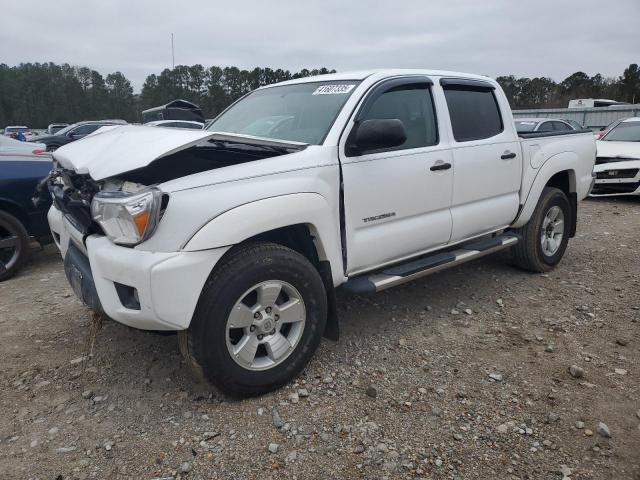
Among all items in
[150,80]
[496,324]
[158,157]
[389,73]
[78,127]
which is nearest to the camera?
[158,157]

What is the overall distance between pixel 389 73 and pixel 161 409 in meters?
2.71

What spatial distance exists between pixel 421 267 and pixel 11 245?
416 centimetres

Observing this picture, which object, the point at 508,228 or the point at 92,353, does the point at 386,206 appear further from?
the point at 92,353

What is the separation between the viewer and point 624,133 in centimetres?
998

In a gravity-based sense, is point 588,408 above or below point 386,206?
below

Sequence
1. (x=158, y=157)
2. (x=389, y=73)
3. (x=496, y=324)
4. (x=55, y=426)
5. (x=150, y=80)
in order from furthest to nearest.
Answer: (x=150, y=80)
(x=496, y=324)
(x=389, y=73)
(x=55, y=426)
(x=158, y=157)

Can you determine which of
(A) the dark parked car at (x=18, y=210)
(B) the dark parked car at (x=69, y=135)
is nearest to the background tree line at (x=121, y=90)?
(B) the dark parked car at (x=69, y=135)

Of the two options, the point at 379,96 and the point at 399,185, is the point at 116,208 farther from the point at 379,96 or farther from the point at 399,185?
the point at 379,96

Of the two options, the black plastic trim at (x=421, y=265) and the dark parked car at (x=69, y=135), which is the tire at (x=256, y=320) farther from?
the dark parked car at (x=69, y=135)

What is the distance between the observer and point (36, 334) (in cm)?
365

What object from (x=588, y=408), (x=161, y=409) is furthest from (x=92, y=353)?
(x=588, y=408)

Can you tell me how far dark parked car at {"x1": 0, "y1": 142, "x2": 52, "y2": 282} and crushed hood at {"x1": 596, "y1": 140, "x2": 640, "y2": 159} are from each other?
9.48 m

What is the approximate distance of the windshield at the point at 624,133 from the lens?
976cm

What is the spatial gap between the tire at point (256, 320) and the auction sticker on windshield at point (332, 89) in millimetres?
1274
